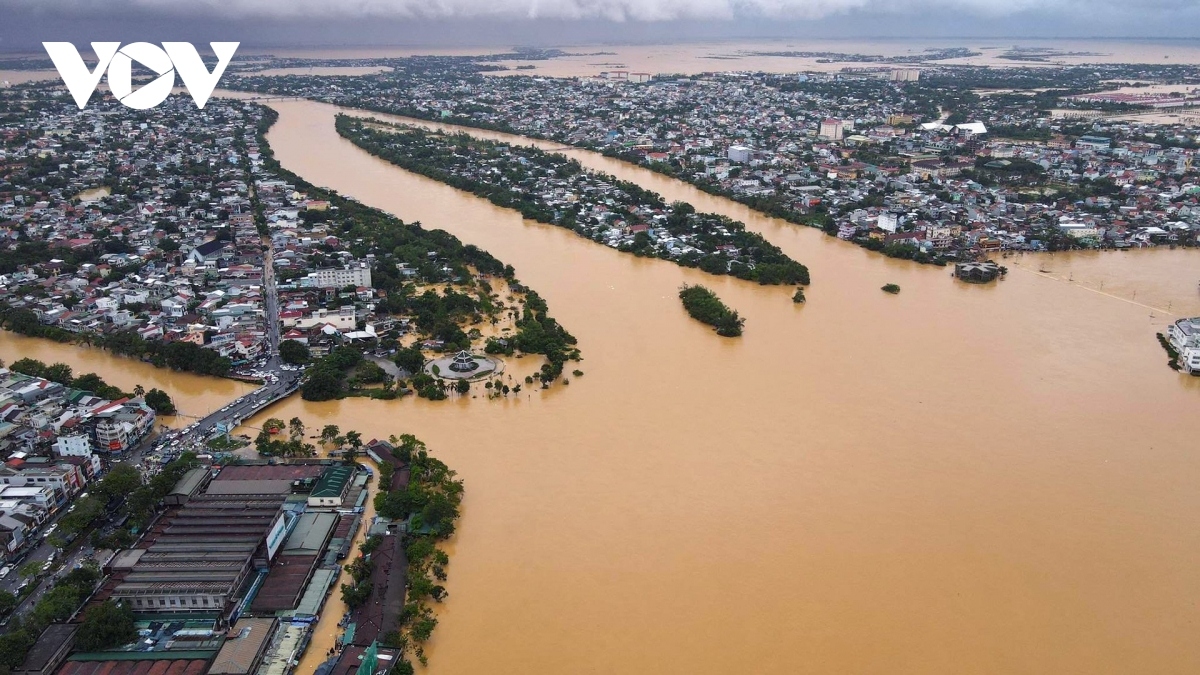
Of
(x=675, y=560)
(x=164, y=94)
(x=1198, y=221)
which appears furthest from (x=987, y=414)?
(x=1198, y=221)

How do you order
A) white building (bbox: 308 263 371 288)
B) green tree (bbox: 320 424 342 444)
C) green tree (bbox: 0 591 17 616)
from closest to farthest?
green tree (bbox: 0 591 17 616) < green tree (bbox: 320 424 342 444) < white building (bbox: 308 263 371 288)

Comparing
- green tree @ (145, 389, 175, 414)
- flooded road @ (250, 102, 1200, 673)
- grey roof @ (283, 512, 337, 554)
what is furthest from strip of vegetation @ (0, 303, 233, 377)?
grey roof @ (283, 512, 337, 554)

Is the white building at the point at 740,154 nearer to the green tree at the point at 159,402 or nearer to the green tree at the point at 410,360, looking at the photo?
the green tree at the point at 410,360

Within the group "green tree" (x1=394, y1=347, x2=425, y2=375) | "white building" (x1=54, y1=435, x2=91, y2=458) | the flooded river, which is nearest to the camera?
the flooded river

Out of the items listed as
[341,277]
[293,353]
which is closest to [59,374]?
[293,353]

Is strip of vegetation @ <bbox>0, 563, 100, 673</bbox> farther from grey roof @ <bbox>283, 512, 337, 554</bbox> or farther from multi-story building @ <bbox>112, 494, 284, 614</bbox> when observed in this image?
grey roof @ <bbox>283, 512, 337, 554</bbox>

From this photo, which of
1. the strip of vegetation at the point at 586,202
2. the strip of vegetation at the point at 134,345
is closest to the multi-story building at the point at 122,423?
the strip of vegetation at the point at 134,345

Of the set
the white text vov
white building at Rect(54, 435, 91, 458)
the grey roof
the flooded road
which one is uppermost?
the white text vov

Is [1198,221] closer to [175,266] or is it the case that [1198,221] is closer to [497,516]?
[497,516]
